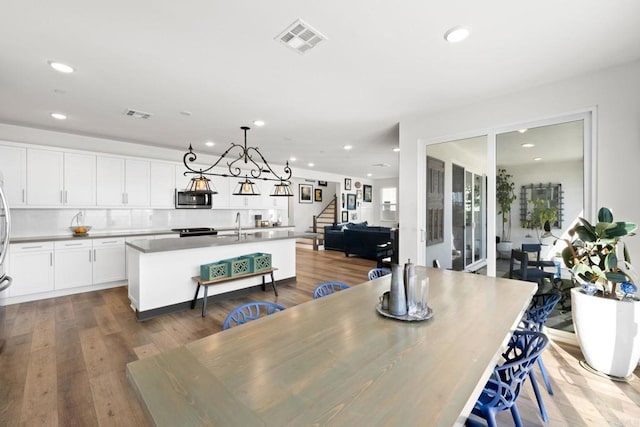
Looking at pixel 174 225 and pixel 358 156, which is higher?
pixel 358 156

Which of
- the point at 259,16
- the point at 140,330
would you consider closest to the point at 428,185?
the point at 259,16

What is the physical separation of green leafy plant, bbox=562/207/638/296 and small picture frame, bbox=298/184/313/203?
10.1 metres

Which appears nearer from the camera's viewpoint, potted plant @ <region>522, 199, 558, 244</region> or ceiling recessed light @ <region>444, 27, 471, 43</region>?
ceiling recessed light @ <region>444, 27, 471, 43</region>

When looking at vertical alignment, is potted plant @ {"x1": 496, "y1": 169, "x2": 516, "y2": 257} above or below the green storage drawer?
above

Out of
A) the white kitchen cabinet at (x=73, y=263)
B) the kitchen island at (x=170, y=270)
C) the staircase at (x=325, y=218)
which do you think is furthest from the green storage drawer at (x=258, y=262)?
the staircase at (x=325, y=218)

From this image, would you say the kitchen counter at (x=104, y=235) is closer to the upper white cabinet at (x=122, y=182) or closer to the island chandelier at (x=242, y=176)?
the upper white cabinet at (x=122, y=182)

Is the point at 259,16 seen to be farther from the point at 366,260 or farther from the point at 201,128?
the point at 366,260

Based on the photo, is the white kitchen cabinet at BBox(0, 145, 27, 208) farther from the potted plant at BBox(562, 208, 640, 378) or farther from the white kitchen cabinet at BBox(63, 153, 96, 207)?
the potted plant at BBox(562, 208, 640, 378)

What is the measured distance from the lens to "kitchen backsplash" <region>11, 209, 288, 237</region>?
15.4ft

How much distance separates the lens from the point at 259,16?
1.98 m

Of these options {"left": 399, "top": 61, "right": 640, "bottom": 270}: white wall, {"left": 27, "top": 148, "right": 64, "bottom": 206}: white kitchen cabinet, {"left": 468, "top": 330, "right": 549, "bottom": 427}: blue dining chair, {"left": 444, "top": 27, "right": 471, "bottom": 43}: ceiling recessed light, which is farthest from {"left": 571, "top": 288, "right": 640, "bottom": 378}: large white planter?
{"left": 27, "top": 148, "right": 64, "bottom": 206}: white kitchen cabinet

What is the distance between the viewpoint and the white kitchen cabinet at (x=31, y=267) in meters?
4.05

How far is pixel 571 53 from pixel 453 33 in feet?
3.85

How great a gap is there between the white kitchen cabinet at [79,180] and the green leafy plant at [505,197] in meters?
6.31
